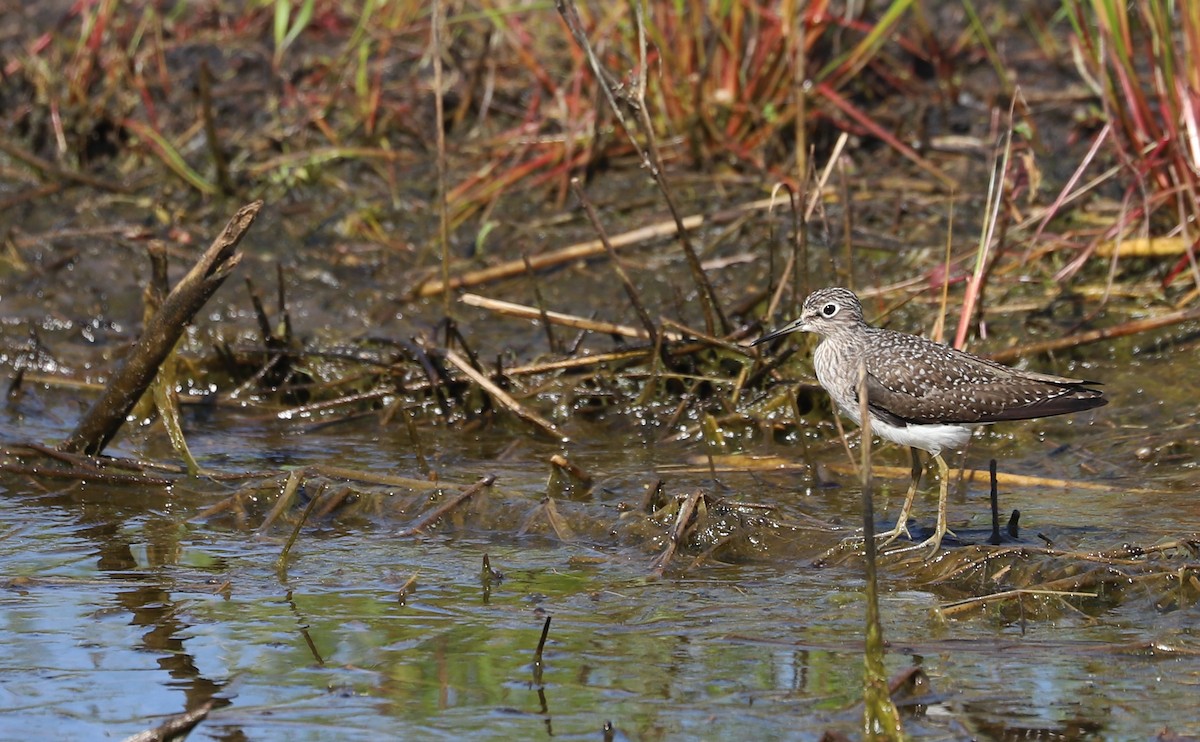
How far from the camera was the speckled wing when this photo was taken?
5480 mm

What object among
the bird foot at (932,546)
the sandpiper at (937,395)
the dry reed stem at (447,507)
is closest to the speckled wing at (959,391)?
the sandpiper at (937,395)

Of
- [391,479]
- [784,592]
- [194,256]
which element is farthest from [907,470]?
[194,256]

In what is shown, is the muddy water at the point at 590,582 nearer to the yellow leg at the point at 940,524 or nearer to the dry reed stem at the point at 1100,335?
the yellow leg at the point at 940,524

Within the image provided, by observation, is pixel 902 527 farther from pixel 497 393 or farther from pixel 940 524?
pixel 497 393

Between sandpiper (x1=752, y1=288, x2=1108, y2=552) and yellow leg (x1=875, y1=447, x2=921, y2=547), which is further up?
sandpiper (x1=752, y1=288, x2=1108, y2=552)

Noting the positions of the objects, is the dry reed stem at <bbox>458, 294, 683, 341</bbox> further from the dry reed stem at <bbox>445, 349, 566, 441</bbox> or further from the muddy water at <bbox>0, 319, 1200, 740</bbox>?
the muddy water at <bbox>0, 319, 1200, 740</bbox>

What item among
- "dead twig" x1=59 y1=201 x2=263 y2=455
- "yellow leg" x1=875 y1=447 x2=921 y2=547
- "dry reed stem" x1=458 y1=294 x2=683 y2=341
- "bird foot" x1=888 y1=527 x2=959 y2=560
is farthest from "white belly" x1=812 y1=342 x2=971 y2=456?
"dead twig" x1=59 y1=201 x2=263 y2=455

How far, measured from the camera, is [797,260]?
6641 mm

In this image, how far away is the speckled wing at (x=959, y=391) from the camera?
5.48m

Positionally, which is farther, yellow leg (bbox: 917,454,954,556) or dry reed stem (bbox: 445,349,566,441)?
dry reed stem (bbox: 445,349,566,441)

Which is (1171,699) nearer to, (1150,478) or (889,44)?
(1150,478)

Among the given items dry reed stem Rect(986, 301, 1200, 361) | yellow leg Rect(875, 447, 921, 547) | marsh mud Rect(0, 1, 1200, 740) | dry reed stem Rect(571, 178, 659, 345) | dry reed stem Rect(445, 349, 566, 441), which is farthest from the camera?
dry reed stem Rect(986, 301, 1200, 361)

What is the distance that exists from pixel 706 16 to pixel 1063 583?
462 cm

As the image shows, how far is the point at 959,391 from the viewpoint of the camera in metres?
5.58
